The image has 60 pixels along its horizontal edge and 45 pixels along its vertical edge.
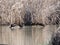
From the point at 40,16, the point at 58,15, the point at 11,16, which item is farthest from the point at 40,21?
the point at 11,16

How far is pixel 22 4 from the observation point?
4363 mm

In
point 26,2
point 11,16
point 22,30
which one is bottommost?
point 22,30

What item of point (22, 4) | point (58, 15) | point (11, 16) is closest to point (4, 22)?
point (11, 16)

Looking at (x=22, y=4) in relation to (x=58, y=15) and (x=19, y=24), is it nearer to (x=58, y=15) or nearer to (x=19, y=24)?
(x=19, y=24)

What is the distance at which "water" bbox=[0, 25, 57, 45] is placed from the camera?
413cm

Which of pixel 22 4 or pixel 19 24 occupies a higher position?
pixel 22 4

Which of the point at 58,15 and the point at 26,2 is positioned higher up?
the point at 26,2

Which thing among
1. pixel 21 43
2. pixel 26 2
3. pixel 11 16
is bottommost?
pixel 21 43

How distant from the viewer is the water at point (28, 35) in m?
4.13

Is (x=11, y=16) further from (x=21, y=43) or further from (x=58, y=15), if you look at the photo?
(x=58, y=15)

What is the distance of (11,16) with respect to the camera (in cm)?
441

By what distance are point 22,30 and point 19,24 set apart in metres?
0.15

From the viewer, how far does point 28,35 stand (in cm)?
428

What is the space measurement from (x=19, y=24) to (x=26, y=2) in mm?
511
